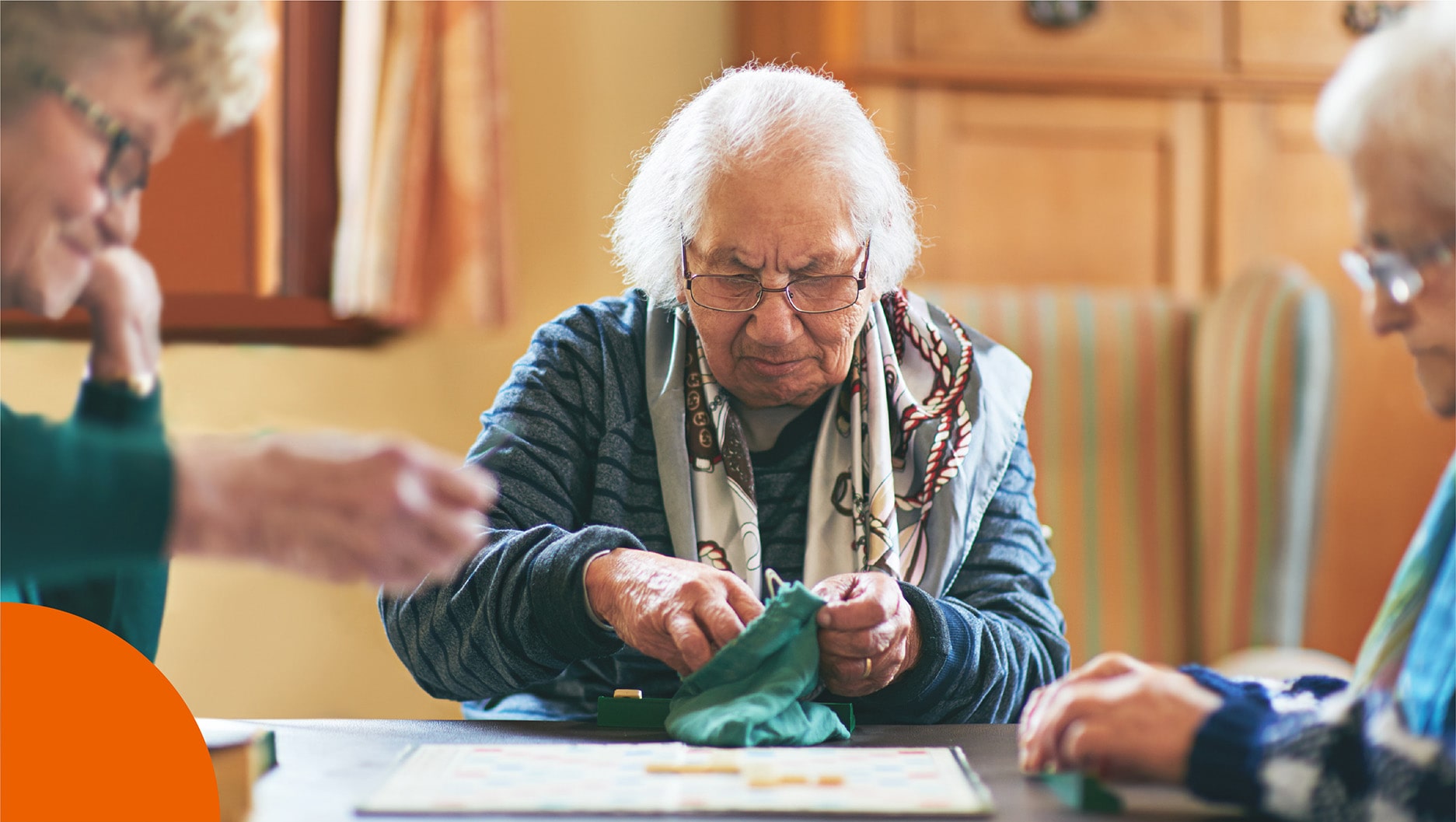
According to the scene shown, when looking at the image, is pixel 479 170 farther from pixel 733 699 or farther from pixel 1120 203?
pixel 733 699

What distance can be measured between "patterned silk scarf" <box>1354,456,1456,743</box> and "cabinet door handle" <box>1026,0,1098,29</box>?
5.22 feet

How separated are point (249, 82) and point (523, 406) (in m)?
0.72

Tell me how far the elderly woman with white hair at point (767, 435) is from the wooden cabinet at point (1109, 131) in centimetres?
76

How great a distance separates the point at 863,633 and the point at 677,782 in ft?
1.01

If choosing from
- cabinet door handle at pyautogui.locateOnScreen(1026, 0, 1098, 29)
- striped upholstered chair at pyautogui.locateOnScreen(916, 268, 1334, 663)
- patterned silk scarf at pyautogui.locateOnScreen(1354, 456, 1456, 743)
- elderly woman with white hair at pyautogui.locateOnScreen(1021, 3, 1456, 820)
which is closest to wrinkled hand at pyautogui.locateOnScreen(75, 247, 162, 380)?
elderly woman with white hair at pyautogui.locateOnScreen(1021, 3, 1456, 820)

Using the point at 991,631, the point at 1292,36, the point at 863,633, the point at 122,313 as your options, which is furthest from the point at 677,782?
the point at 1292,36

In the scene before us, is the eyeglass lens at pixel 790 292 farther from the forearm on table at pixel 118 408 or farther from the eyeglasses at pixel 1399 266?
the forearm on table at pixel 118 408

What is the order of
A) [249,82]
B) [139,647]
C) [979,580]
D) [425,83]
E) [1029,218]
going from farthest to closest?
[1029,218], [425,83], [979,580], [139,647], [249,82]

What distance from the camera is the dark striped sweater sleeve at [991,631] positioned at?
1150mm

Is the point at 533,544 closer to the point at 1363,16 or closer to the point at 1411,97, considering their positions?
the point at 1411,97

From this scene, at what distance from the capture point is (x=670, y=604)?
103 centimetres

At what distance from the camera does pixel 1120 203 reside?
87.3 inches

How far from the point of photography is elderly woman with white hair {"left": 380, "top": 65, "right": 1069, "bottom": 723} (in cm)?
120

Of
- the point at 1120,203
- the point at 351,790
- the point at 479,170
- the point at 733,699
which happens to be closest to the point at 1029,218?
the point at 1120,203
